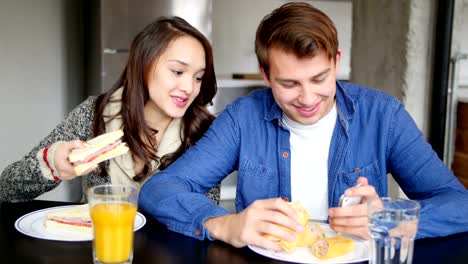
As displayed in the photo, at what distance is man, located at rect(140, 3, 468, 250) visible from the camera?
56.7 inches

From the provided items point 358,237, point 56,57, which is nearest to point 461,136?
point 358,237

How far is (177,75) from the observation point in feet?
6.30

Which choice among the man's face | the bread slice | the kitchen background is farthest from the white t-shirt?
the kitchen background

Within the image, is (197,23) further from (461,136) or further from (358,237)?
(358,237)

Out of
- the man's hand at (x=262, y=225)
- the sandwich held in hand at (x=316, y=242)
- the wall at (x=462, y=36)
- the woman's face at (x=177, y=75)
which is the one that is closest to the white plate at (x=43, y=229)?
the man's hand at (x=262, y=225)

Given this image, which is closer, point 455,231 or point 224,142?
point 455,231

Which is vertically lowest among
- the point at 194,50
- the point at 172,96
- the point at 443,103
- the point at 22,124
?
the point at 22,124

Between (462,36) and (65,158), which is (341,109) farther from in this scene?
(462,36)

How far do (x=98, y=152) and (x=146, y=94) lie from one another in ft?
2.39

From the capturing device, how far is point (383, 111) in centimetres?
176

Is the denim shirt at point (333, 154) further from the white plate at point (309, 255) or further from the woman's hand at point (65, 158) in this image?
the white plate at point (309, 255)

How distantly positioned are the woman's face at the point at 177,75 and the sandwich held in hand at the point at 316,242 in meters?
0.76

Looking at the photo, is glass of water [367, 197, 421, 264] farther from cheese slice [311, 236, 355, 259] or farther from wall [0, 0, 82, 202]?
wall [0, 0, 82, 202]

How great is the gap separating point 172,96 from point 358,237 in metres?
0.85
